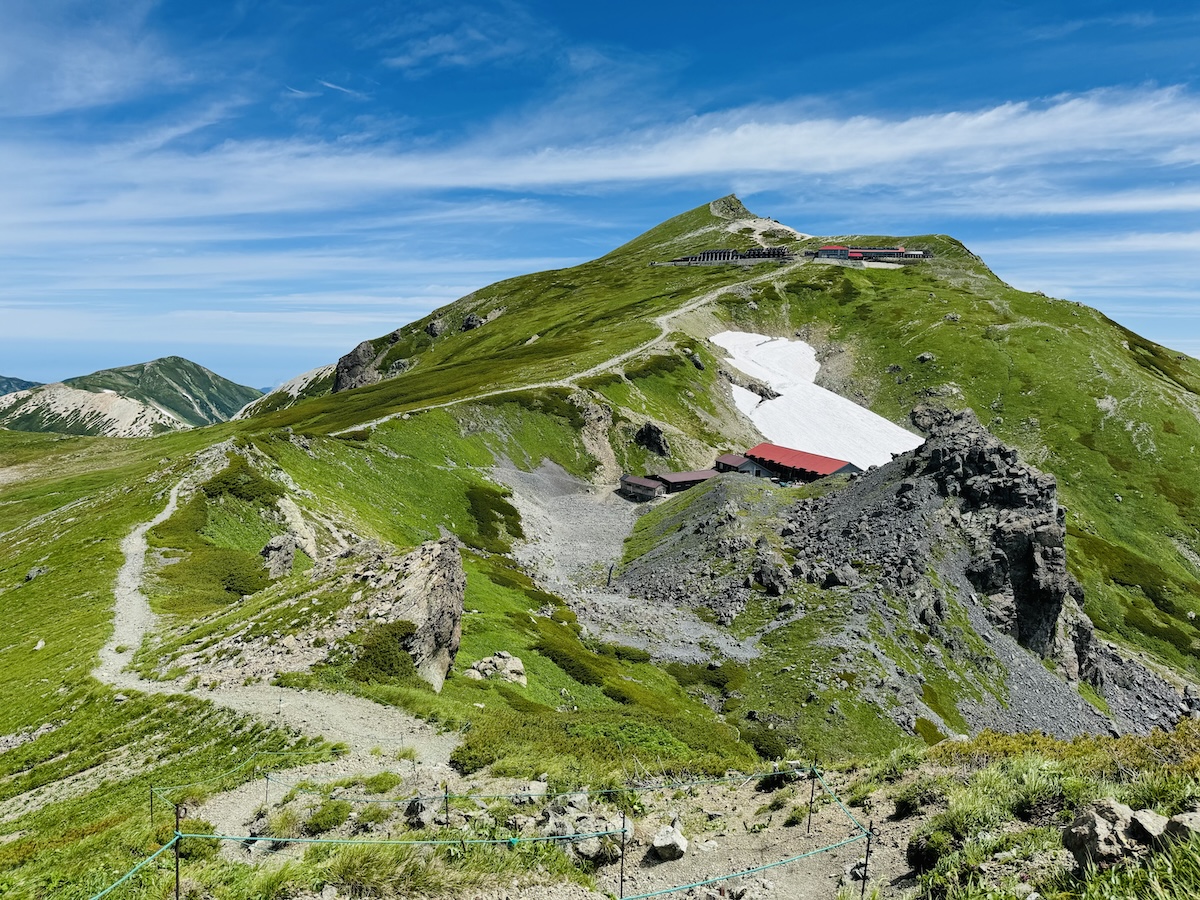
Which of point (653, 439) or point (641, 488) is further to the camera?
point (653, 439)

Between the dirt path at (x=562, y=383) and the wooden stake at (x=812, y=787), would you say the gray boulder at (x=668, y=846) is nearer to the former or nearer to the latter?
the wooden stake at (x=812, y=787)

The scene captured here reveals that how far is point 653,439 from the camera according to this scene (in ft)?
A: 430

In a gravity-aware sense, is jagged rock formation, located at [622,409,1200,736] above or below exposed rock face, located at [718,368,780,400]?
below

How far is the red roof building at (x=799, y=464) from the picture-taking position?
12450cm

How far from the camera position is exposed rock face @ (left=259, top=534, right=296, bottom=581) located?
50.2m

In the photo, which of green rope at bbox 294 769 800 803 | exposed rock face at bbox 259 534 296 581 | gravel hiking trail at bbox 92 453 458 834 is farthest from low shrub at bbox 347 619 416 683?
exposed rock face at bbox 259 534 296 581

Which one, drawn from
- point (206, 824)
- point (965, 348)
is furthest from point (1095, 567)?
point (206, 824)

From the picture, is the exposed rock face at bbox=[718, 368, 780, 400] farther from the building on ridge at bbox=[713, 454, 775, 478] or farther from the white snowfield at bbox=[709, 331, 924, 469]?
the building on ridge at bbox=[713, 454, 775, 478]

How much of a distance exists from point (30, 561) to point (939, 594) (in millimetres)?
83299

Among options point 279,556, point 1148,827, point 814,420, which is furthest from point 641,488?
point 1148,827

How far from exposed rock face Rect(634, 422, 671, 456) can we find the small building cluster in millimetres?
7844

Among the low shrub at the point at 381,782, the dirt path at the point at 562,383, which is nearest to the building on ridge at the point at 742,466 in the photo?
the dirt path at the point at 562,383

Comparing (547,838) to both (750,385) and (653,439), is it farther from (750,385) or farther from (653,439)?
(750,385)

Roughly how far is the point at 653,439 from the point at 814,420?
194 feet
